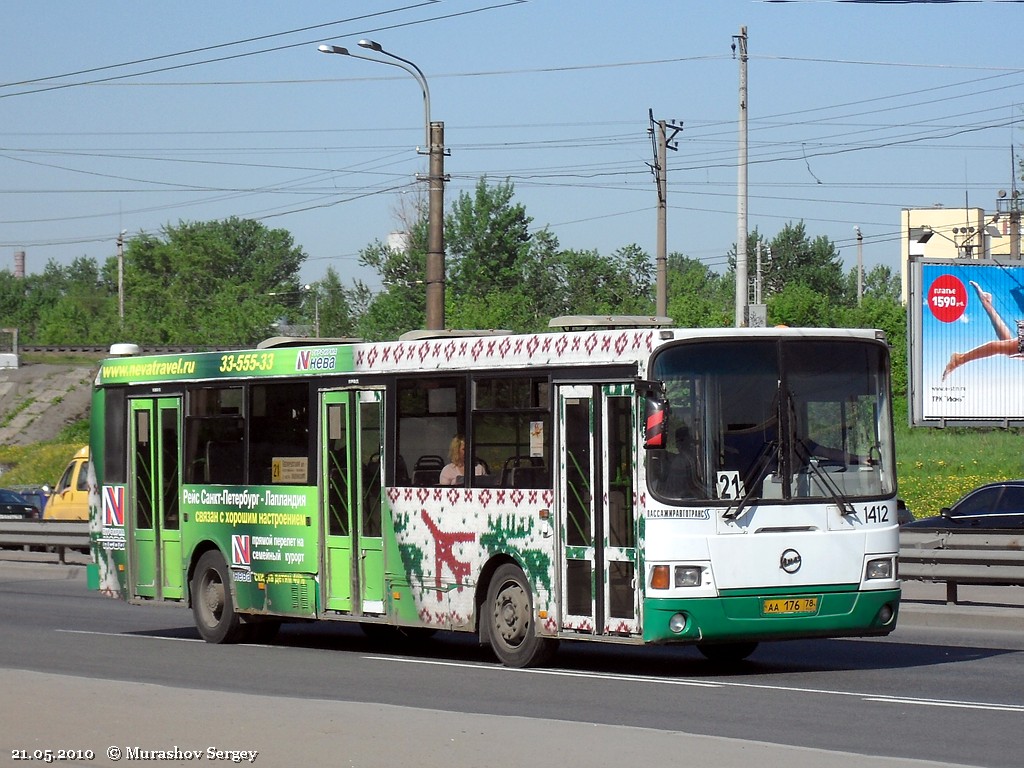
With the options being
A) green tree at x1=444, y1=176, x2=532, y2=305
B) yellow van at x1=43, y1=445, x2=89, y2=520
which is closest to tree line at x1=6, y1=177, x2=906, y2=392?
green tree at x1=444, y1=176, x2=532, y2=305

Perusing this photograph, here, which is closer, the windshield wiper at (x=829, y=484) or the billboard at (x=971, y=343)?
the windshield wiper at (x=829, y=484)

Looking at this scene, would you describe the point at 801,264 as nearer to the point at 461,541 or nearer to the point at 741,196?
the point at 741,196

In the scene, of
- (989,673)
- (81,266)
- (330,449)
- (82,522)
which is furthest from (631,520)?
(81,266)

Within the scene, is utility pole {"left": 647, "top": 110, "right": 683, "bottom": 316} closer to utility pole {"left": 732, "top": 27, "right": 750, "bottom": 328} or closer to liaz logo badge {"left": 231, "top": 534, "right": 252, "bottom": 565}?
utility pole {"left": 732, "top": 27, "right": 750, "bottom": 328}

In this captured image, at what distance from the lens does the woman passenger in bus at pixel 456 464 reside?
1482 centimetres

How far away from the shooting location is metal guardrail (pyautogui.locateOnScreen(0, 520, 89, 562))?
29578mm

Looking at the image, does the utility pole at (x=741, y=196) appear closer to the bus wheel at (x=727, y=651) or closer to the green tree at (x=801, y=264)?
the bus wheel at (x=727, y=651)

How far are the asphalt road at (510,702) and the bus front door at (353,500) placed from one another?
2.05ft

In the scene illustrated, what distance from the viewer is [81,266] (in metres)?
199

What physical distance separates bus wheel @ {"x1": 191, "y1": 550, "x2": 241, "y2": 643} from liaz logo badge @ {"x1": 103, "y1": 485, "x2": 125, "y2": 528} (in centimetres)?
132

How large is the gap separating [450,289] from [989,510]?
247ft

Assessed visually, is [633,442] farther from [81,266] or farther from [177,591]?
[81,266]

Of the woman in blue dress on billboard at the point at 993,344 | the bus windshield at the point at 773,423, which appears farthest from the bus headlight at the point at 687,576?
the woman in blue dress on billboard at the point at 993,344

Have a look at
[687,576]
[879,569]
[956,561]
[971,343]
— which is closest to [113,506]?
[687,576]
